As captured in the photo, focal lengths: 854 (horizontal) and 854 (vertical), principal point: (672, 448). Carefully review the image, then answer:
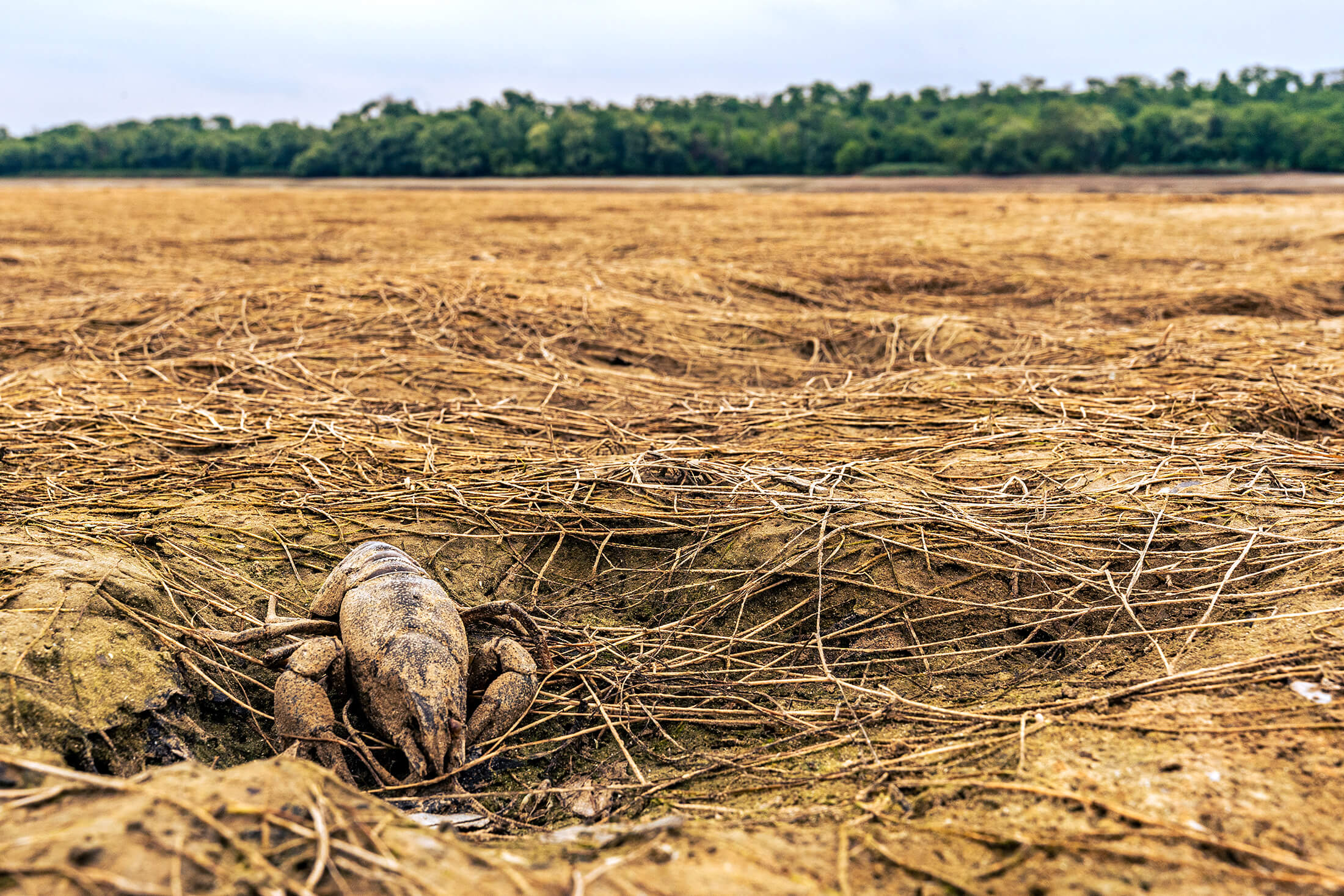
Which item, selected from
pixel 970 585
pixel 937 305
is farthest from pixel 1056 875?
pixel 937 305

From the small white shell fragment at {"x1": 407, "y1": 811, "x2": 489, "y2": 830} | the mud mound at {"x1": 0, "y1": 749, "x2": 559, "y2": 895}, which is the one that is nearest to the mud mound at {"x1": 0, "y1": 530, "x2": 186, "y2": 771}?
the mud mound at {"x1": 0, "y1": 749, "x2": 559, "y2": 895}

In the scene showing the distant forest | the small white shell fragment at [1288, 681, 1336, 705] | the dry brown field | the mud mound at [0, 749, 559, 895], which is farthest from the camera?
the distant forest

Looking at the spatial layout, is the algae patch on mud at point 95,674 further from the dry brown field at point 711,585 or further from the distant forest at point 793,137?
the distant forest at point 793,137

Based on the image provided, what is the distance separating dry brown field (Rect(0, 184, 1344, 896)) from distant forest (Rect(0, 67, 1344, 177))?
3543cm

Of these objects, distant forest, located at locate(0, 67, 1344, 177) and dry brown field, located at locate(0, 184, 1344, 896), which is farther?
distant forest, located at locate(0, 67, 1344, 177)

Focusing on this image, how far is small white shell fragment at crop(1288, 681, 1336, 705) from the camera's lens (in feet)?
7.99

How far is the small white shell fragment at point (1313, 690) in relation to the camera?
7.99 feet

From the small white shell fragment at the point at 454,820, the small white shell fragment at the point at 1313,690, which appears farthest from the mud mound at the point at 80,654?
the small white shell fragment at the point at 1313,690

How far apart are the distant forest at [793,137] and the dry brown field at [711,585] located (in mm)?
35427

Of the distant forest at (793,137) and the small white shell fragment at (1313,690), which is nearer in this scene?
the small white shell fragment at (1313,690)

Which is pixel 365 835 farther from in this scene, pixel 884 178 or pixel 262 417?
pixel 884 178

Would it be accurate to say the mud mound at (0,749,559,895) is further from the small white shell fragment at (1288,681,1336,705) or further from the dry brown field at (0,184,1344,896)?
the small white shell fragment at (1288,681,1336,705)

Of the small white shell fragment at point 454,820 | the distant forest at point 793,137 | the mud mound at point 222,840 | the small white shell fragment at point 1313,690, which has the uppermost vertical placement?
the distant forest at point 793,137

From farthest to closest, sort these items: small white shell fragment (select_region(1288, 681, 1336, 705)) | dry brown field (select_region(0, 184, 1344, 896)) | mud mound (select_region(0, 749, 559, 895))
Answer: small white shell fragment (select_region(1288, 681, 1336, 705)) < dry brown field (select_region(0, 184, 1344, 896)) < mud mound (select_region(0, 749, 559, 895))
